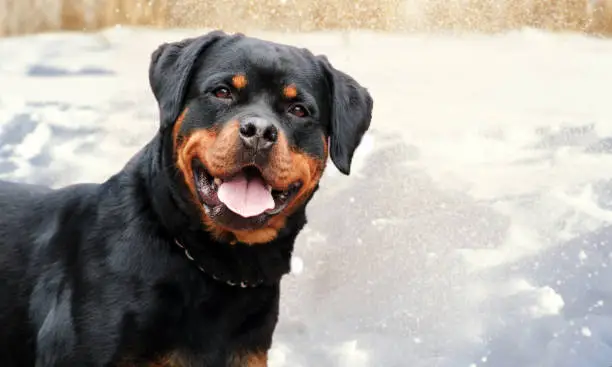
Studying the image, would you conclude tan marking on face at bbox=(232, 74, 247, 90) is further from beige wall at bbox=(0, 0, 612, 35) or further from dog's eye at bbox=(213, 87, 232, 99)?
beige wall at bbox=(0, 0, 612, 35)

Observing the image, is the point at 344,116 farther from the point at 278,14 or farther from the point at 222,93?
the point at 278,14

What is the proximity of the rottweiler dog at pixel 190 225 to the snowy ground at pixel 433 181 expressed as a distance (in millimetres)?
1134

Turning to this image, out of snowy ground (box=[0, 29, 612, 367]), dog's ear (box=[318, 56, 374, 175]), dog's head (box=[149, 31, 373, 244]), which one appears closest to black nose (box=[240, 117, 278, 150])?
dog's head (box=[149, 31, 373, 244])

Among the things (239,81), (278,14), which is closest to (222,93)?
(239,81)

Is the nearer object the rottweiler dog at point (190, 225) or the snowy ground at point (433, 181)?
the rottweiler dog at point (190, 225)

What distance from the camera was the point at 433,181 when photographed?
343cm

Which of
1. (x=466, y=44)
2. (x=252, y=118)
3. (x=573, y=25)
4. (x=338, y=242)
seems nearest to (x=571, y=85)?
(x=573, y=25)

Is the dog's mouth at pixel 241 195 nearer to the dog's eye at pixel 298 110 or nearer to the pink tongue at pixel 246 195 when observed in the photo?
the pink tongue at pixel 246 195

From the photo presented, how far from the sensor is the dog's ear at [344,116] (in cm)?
217

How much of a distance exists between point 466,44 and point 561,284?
1.09 meters

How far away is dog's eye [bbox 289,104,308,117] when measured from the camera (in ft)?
6.94

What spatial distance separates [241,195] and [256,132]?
18 cm

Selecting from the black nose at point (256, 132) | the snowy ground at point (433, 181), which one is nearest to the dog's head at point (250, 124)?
the black nose at point (256, 132)

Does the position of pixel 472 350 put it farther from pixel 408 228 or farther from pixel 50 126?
pixel 50 126
